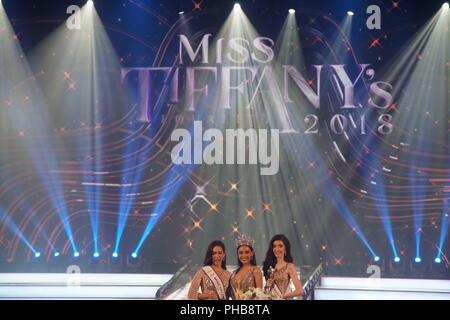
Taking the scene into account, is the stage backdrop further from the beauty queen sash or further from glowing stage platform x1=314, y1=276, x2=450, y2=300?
the beauty queen sash

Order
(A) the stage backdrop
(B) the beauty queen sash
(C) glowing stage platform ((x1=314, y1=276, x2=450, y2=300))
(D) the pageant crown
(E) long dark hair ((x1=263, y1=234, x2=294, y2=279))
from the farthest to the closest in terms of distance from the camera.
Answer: (A) the stage backdrop → (C) glowing stage platform ((x1=314, y1=276, x2=450, y2=300)) → (D) the pageant crown → (E) long dark hair ((x1=263, y1=234, x2=294, y2=279)) → (B) the beauty queen sash

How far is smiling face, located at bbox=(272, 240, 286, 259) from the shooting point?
601 cm

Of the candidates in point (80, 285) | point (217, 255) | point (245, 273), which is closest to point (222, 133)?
point (217, 255)

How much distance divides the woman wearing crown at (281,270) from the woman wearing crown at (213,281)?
15.4 inches

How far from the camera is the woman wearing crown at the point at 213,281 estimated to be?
19.1ft

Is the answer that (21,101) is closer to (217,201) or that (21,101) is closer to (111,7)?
(111,7)

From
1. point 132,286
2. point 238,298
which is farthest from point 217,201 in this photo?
point 238,298

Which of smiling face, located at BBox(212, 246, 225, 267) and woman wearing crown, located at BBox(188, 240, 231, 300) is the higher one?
smiling face, located at BBox(212, 246, 225, 267)

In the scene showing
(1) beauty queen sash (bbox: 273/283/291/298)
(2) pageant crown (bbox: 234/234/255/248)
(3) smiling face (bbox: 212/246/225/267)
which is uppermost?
(2) pageant crown (bbox: 234/234/255/248)

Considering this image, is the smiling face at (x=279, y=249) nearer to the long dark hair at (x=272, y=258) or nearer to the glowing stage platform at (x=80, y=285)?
→ the long dark hair at (x=272, y=258)

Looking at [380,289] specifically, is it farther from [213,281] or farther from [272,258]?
[213,281]

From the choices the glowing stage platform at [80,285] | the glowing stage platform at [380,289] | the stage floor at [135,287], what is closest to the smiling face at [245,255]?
the stage floor at [135,287]

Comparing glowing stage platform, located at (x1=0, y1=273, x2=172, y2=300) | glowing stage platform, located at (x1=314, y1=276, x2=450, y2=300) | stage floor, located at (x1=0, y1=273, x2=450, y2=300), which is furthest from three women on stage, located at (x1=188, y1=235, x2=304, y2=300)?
glowing stage platform, located at (x1=0, y1=273, x2=172, y2=300)
